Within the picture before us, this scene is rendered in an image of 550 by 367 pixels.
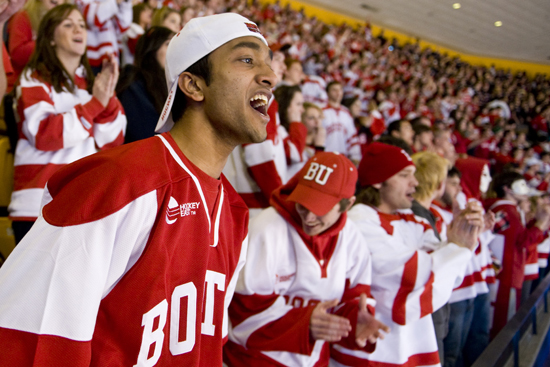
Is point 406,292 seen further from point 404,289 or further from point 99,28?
point 99,28

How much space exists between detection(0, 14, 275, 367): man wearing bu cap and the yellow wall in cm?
1325

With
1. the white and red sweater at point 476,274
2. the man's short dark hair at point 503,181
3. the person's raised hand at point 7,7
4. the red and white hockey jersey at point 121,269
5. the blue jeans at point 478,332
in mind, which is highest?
the person's raised hand at point 7,7

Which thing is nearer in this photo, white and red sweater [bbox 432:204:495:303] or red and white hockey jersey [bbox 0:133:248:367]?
red and white hockey jersey [bbox 0:133:248:367]

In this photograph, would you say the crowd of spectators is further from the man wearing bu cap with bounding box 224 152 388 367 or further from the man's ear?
the man wearing bu cap with bounding box 224 152 388 367

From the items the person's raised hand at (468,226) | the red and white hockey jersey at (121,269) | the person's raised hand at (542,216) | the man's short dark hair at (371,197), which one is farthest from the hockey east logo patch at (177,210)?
the person's raised hand at (542,216)

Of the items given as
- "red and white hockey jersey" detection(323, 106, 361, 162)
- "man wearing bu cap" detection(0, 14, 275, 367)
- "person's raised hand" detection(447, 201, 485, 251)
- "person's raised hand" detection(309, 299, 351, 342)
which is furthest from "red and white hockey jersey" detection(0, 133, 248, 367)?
"red and white hockey jersey" detection(323, 106, 361, 162)

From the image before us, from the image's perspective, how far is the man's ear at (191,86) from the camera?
3.73 ft

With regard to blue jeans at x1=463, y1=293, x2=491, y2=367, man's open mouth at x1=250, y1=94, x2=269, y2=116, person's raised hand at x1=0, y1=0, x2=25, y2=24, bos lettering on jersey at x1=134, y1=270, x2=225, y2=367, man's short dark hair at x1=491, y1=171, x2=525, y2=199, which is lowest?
blue jeans at x1=463, y1=293, x2=491, y2=367

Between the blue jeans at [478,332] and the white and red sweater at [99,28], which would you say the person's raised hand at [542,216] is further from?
the white and red sweater at [99,28]

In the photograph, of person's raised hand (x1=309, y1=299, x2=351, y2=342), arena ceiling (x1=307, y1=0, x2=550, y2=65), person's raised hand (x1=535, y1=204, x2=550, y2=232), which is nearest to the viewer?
person's raised hand (x1=309, y1=299, x2=351, y2=342)

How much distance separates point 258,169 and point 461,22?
47.2ft

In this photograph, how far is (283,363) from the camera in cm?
170

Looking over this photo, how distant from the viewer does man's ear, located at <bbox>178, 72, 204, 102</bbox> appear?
1137mm

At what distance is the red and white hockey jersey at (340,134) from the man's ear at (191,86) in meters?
4.11
